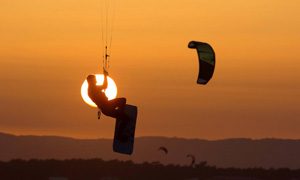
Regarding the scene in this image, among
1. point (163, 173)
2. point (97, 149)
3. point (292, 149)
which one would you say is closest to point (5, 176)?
point (163, 173)

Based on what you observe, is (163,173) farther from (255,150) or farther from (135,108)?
(255,150)

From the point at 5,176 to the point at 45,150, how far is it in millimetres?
76992

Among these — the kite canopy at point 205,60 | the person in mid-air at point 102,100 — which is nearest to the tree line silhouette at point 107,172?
the kite canopy at point 205,60

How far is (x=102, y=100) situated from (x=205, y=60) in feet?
9.61

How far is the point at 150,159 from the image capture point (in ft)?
471

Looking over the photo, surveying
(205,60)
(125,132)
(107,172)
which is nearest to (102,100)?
(125,132)

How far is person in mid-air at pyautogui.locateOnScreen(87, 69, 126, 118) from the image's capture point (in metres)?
26.6

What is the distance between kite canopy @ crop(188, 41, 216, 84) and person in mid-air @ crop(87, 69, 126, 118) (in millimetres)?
2120

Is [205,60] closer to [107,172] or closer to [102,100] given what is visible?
[102,100]

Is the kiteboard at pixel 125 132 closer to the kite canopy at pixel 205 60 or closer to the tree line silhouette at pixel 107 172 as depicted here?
the kite canopy at pixel 205 60

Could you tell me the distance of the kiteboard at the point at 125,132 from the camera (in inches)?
1073

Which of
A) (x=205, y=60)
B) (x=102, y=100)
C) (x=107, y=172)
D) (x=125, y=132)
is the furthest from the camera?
(x=107, y=172)

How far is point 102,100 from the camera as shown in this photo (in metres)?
26.8

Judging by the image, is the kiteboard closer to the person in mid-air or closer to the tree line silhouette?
the person in mid-air
